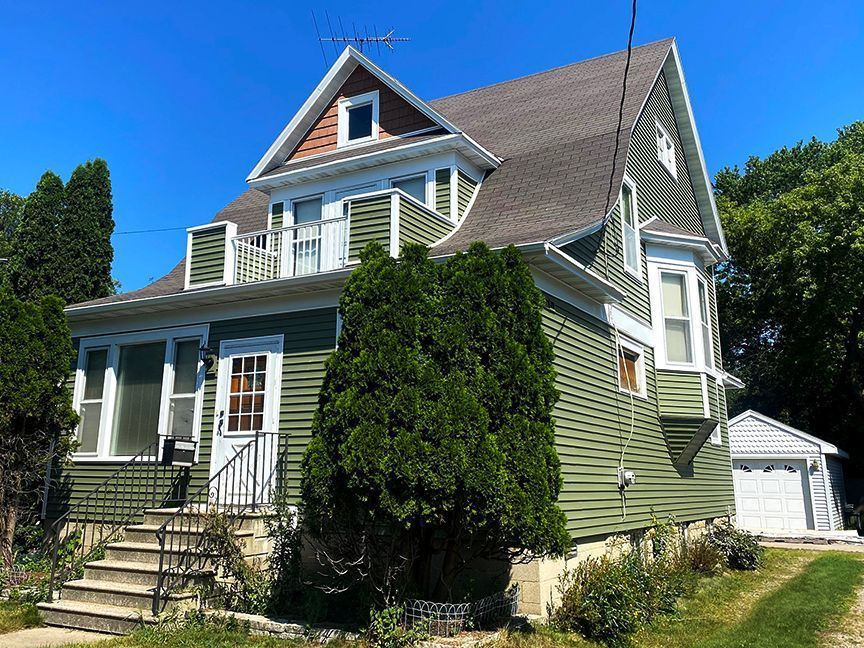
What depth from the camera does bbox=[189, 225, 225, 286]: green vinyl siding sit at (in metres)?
11.7

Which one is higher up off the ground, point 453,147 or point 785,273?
point 785,273

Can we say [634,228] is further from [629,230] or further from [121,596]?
[121,596]

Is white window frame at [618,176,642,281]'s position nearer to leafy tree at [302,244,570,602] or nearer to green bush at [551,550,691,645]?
green bush at [551,550,691,645]

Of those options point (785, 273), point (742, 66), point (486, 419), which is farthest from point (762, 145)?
point (486, 419)

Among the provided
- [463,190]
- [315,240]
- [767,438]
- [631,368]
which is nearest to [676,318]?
[631,368]

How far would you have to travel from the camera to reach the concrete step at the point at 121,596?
817 cm

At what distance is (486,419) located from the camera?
7168 mm

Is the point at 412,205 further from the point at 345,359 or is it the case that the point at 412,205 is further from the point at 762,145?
the point at 762,145

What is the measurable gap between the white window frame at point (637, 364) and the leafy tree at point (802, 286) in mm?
17436

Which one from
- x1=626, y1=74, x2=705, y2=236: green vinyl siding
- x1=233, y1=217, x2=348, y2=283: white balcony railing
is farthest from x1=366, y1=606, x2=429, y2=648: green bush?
x1=626, y1=74, x2=705, y2=236: green vinyl siding

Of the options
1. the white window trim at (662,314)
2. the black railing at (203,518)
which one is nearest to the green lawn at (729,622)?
the black railing at (203,518)

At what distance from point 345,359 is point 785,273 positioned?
91.0ft

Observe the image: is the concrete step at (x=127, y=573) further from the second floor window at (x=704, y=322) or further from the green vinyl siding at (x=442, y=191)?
the second floor window at (x=704, y=322)

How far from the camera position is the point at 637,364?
42.0ft
